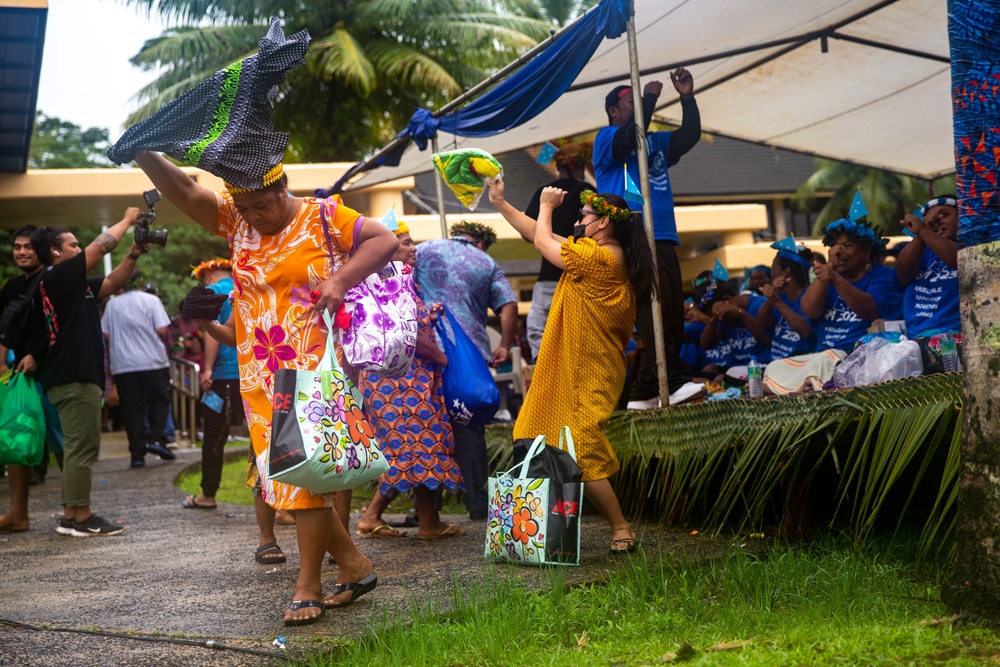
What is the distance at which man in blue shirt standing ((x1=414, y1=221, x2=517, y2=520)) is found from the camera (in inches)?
237

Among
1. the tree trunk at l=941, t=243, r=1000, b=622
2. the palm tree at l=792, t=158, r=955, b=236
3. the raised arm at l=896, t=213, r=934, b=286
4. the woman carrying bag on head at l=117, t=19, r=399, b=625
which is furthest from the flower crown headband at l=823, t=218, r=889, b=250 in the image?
the palm tree at l=792, t=158, r=955, b=236

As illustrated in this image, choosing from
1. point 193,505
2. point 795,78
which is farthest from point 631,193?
point 193,505

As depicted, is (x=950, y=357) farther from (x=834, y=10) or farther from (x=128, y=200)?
(x=128, y=200)

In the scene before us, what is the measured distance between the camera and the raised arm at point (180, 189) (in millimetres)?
3719

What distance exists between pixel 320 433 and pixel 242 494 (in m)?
A: 5.62

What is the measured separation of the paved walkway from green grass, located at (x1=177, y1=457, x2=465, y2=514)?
3.14ft

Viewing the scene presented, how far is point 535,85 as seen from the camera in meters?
6.27

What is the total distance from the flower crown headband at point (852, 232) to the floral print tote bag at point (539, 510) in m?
2.81

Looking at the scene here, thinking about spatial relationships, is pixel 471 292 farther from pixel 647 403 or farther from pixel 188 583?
pixel 188 583

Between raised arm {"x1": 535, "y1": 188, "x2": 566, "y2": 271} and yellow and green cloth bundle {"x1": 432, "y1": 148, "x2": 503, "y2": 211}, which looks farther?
yellow and green cloth bundle {"x1": 432, "y1": 148, "x2": 503, "y2": 211}

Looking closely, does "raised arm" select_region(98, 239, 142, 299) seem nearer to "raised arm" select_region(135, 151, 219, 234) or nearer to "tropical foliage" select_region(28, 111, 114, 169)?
"raised arm" select_region(135, 151, 219, 234)

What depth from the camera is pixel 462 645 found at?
332 cm

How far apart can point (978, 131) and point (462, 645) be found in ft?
7.50

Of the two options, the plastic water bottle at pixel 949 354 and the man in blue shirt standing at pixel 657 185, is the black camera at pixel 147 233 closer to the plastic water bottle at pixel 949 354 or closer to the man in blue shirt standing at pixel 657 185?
the man in blue shirt standing at pixel 657 185
